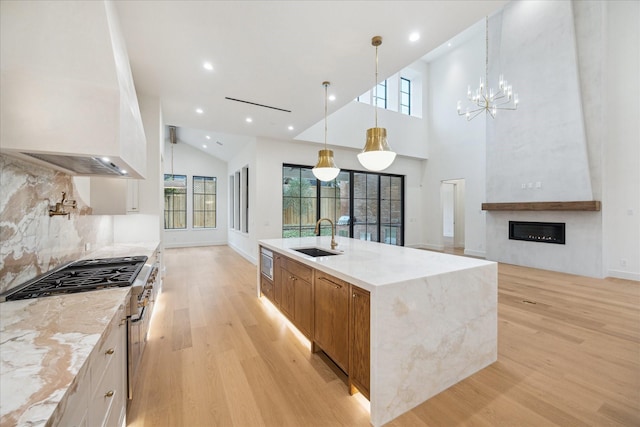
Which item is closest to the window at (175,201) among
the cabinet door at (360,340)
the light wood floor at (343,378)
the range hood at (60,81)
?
the light wood floor at (343,378)

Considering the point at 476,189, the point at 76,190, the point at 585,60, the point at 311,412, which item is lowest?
the point at 311,412

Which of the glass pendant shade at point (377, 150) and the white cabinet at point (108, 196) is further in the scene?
the white cabinet at point (108, 196)

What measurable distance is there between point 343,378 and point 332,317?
0.51 meters

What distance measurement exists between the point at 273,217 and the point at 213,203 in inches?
175

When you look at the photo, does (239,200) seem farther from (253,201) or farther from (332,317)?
(332,317)

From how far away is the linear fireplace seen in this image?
5285 mm

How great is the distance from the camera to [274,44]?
2707 millimetres

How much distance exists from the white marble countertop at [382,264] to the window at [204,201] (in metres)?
7.43


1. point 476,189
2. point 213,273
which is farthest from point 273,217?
point 476,189

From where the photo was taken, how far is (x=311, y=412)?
171 centimetres

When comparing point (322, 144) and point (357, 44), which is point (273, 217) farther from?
point (357, 44)

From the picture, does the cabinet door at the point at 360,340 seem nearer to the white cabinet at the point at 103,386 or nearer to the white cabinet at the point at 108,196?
the white cabinet at the point at 103,386

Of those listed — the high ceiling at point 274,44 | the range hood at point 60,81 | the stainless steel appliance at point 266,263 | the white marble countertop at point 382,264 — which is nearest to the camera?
the range hood at point 60,81

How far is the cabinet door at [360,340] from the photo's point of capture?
5.39ft
